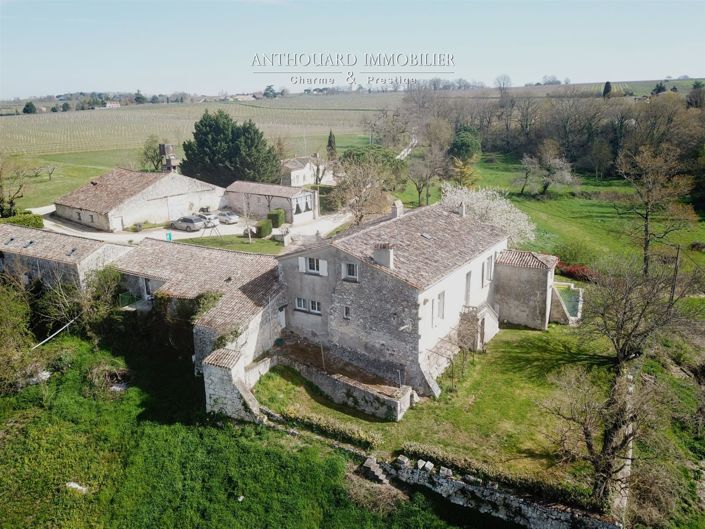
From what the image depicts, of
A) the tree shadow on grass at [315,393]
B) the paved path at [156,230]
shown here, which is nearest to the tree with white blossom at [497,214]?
the paved path at [156,230]

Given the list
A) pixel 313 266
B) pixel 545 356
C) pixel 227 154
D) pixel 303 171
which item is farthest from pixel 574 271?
pixel 227 154

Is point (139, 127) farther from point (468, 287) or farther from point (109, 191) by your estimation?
point (468, 287)

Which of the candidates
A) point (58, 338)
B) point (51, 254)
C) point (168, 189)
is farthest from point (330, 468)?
point (168, 189)

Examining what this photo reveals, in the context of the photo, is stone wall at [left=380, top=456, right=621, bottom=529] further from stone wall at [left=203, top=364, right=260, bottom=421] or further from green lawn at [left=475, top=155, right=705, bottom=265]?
green lawn at [left=475, top=155, right=705, bottom=265]

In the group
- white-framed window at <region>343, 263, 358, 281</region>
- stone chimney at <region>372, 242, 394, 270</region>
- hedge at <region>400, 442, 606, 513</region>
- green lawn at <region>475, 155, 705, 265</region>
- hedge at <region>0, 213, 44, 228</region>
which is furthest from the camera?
green lawn at <region>475, 155, 705, 265</region>

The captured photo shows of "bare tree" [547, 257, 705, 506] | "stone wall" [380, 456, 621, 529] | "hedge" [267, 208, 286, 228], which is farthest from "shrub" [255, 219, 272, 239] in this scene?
"stone wall" [380, 456, 621, 529]

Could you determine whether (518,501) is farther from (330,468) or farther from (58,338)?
(58,338)
